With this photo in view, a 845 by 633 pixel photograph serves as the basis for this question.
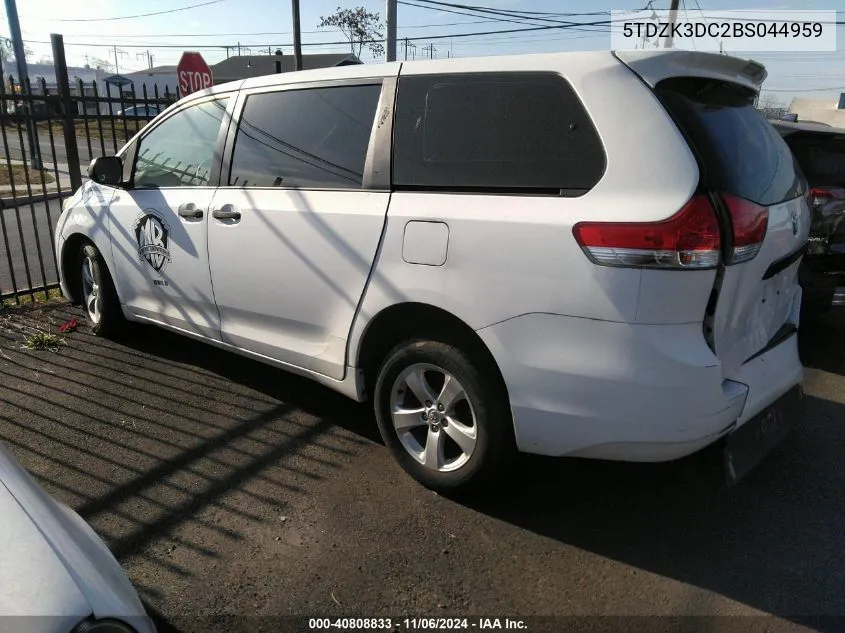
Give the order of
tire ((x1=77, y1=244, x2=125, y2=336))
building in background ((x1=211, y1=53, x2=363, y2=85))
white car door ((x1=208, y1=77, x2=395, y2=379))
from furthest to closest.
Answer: building in background ((x1=211, y1=53, x2=363, y2=85)), tire ((x1=77, y1=244, x2=125, y2=336)), white car door ((x1=208, y1=77, x2=395, y2=379))

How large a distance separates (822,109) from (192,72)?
40.2m

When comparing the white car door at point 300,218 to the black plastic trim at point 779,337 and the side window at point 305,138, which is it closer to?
the side window at point 305,138

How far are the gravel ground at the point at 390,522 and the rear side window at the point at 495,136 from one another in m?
1.32

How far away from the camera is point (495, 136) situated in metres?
2.65

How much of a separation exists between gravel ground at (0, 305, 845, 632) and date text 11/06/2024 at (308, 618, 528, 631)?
4 cm

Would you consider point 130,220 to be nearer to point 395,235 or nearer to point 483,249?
point 395,235

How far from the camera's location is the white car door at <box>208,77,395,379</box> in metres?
3.03

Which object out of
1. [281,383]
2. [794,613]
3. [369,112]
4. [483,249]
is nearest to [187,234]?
[281,383]

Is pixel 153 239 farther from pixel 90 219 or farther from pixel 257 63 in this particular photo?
pixel 257 63

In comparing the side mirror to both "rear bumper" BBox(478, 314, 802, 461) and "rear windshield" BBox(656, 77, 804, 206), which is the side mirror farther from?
"rear windshield" BBox(656, 77, 804, 206)

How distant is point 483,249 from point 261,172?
1571 millimetres

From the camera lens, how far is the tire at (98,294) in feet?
15.4

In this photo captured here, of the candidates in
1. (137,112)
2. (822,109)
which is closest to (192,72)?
(137,112)

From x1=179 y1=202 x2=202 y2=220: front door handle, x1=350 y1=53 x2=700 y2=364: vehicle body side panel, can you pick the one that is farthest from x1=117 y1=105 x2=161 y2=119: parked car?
x1=350 y1=53 x2=700 y2=364: vehicle body side panel
